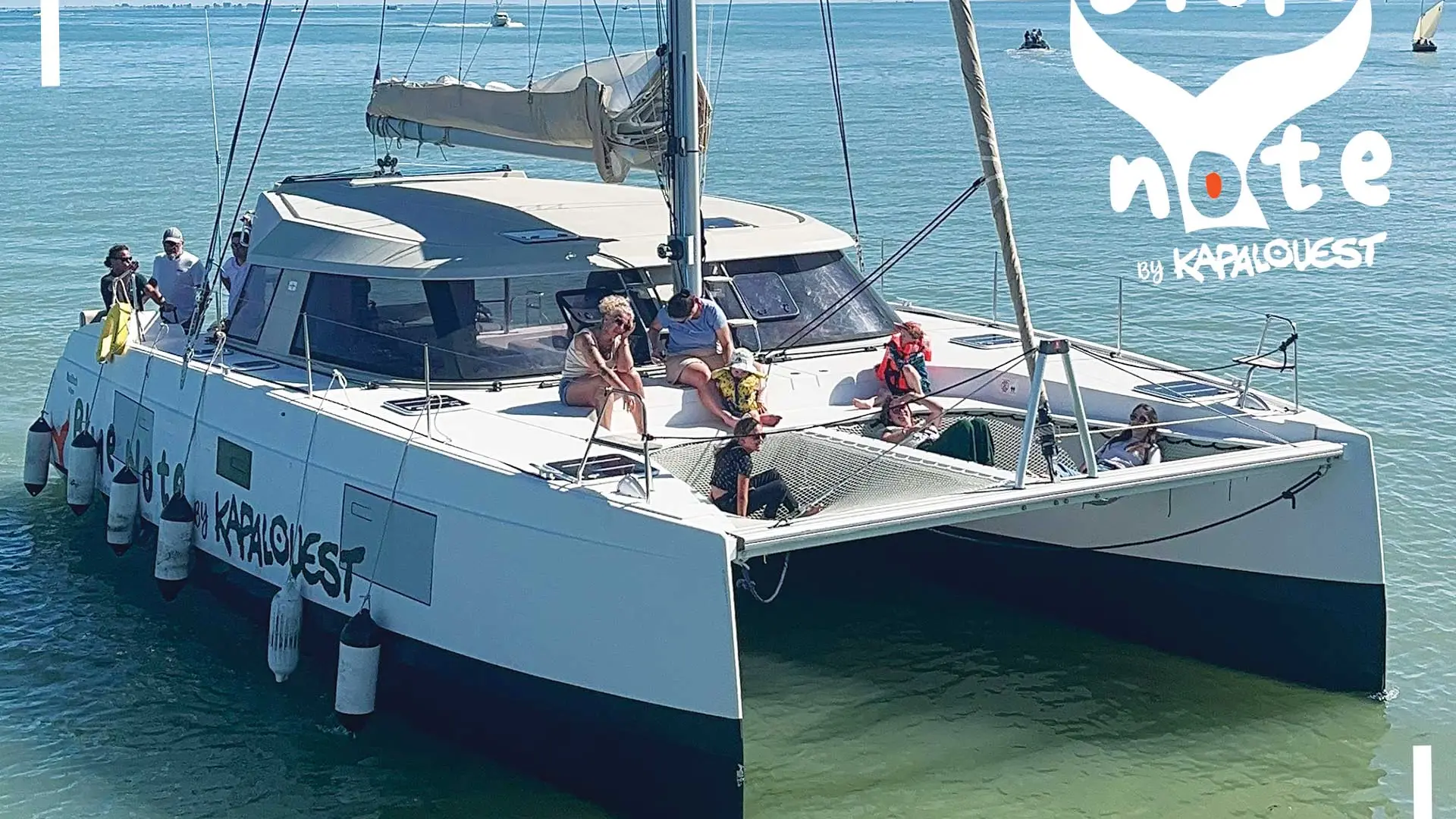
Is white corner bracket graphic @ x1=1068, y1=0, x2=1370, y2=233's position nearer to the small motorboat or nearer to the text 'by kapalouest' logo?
the text 'by kapalouest' logo

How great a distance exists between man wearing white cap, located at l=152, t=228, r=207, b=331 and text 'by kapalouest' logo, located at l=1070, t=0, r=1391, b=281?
32.1ft

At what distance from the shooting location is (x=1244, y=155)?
1284 inches

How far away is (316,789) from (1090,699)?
4462mm

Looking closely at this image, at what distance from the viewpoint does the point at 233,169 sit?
33.6 m

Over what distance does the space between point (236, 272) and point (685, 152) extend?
408 cm

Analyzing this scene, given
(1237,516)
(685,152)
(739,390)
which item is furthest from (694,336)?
(1237,516)

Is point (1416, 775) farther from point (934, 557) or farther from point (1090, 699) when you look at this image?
point (934, 557)

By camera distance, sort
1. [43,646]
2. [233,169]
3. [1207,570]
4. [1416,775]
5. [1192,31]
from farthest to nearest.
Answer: [1192,31] → [233,169] → [43,646] → [1207,570] → [1416,775]

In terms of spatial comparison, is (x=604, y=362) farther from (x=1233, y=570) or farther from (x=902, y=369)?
(x=1233, y=570)

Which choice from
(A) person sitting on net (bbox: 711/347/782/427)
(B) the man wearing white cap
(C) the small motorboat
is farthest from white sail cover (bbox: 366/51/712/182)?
(C) the small motorboat

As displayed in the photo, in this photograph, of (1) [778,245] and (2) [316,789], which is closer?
(2) [316,789]

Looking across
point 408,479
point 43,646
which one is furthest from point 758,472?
point 43,646

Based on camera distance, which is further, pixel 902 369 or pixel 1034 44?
pixel 1034 44

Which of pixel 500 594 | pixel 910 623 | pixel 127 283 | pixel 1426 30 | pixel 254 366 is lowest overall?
pixel 910 623
